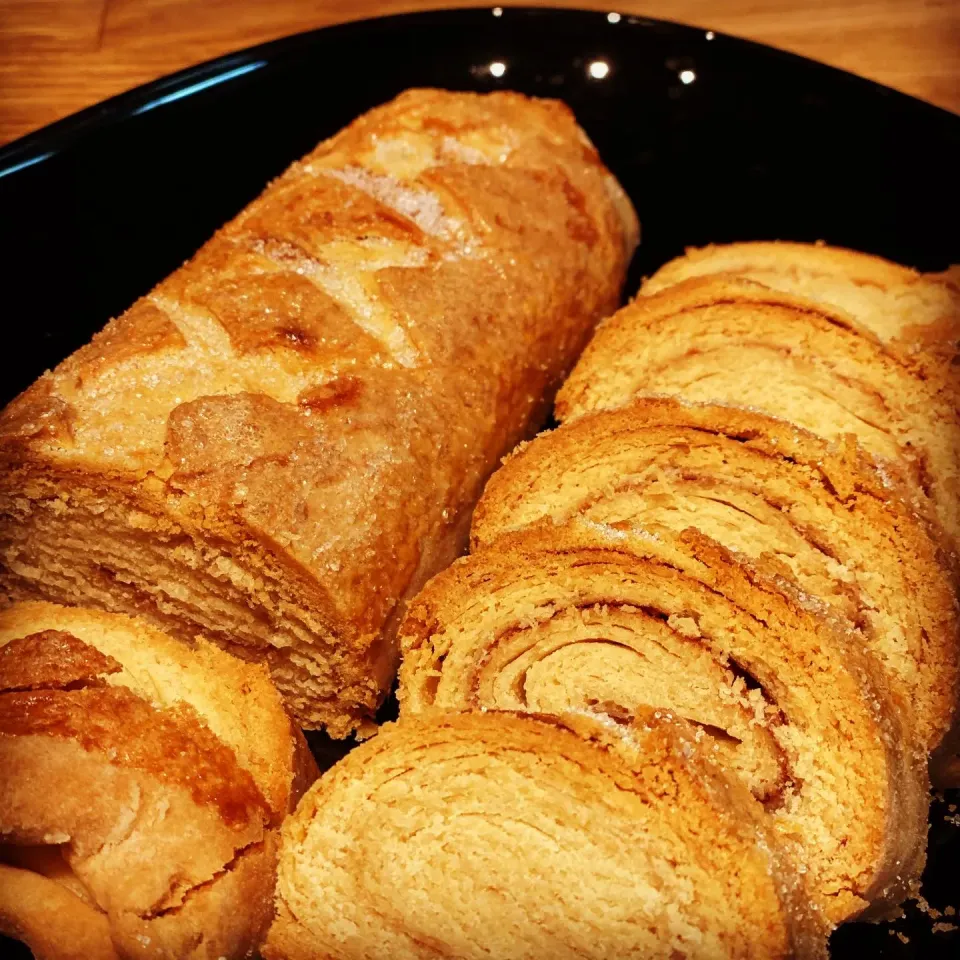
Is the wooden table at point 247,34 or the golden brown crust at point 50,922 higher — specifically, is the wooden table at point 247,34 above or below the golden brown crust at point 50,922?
above

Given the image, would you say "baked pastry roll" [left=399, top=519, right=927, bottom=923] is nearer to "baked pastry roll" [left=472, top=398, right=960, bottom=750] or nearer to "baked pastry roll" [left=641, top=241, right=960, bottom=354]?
"baked pastry roll" [left=472, top=398, right=960, bottom=750]

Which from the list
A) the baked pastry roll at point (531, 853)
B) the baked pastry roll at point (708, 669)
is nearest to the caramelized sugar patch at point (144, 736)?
the baked pastry roll at point (531, 853)

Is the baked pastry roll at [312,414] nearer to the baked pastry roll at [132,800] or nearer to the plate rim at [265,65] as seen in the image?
the baked pastry roll at [132,800]

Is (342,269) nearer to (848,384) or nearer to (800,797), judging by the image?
(848,384)

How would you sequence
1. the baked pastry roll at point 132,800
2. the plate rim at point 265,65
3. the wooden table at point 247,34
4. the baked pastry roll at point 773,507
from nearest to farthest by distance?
the baked pastry roll at point 132,800
the baked pastry roll at point 773,507
the plate rim at point 265,65
the wooden table at point 247,34

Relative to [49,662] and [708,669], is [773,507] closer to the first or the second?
[708,669]

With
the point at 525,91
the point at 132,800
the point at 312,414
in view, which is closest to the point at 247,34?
the point at 525,91
